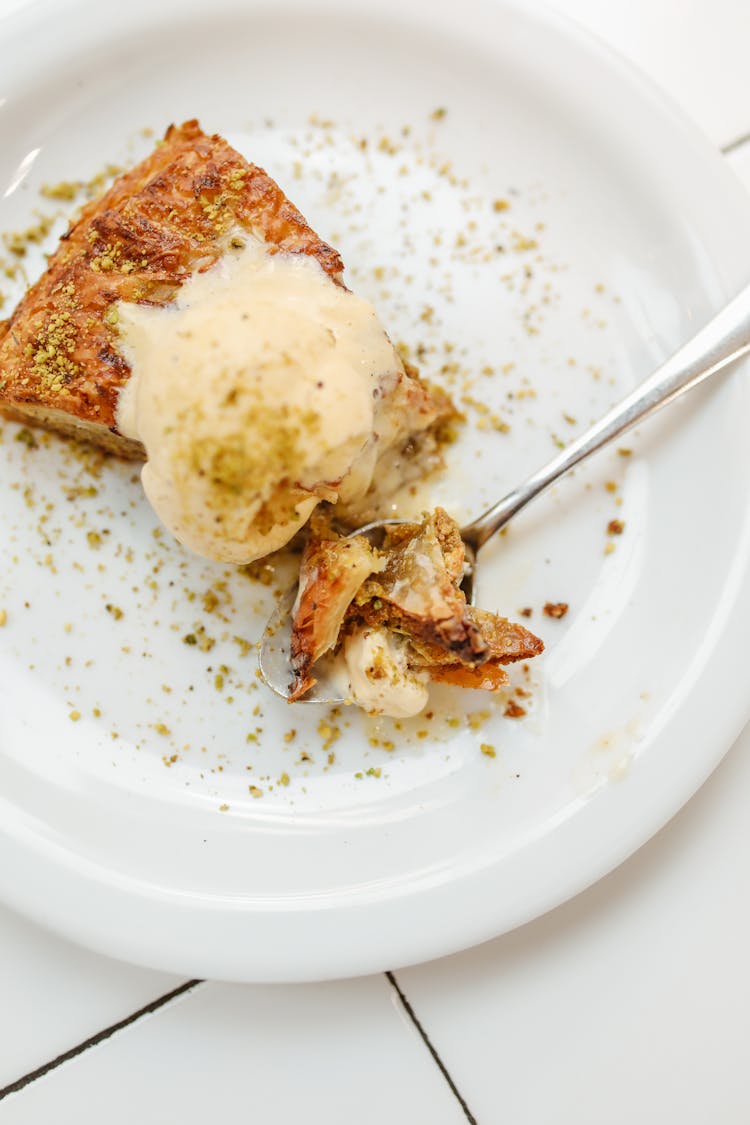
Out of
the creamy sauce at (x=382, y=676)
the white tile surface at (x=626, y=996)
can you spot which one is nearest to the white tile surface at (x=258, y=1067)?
the white tile surface at (x=626, y=996)

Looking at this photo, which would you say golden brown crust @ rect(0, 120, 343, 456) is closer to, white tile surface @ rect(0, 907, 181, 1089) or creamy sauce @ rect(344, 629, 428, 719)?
creamy sauce @ rect(344, 629, 428, 719)

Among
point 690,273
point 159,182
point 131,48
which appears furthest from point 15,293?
point 690,273

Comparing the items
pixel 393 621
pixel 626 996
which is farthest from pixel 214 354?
pixel 626 996

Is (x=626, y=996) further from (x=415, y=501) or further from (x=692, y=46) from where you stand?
(x=692, y=46)

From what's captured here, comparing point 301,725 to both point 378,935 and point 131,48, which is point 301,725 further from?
point 131,48

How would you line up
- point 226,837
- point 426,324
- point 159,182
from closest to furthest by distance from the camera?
point 159,182, point 226,837, point 426,324

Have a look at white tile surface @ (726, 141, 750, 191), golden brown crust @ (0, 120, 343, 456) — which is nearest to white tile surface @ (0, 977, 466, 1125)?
golden brown crust @ (0, 120, 343, 456)

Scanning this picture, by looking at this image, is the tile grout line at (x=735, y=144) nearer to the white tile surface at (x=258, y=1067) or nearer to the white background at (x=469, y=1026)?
the white background at (x=469, y=1026)
